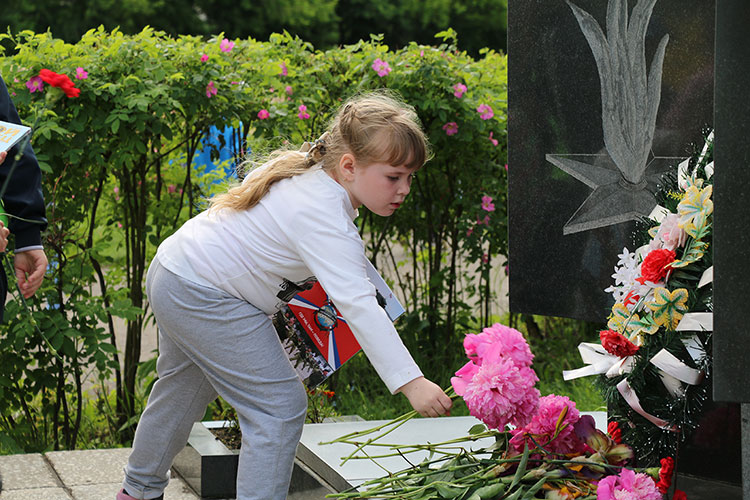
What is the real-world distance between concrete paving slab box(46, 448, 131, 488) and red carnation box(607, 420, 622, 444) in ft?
5.66

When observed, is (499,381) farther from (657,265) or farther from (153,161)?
(153,161)

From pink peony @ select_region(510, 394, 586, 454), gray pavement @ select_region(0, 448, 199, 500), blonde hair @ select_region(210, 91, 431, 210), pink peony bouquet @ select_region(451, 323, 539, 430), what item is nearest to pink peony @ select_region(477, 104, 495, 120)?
blonde hair @ select_region(210, 91, 431, 210)

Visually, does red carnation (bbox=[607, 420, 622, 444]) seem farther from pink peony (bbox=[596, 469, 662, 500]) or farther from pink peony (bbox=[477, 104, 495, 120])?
pink peony (bbox=[477, 104, 495, 120])

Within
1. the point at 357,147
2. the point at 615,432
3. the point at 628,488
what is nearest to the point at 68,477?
the point at 357,147

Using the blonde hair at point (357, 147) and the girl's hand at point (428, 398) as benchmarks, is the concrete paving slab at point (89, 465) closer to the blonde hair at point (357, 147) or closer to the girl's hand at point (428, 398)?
the blonde hair at point (357, 147)

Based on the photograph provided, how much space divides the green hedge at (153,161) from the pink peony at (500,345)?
5.47ft

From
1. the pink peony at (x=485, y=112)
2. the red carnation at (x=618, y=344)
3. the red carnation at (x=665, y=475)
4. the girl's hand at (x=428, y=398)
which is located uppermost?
the pink peony at (x=485, y=112)

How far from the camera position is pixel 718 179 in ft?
6.23

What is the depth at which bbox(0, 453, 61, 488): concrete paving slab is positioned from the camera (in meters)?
3.27

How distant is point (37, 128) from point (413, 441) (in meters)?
1.95

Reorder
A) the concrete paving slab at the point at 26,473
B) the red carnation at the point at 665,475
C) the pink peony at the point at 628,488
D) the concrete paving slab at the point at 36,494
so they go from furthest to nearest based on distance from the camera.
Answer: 1. the concrete paving slab at the point at 26,473
2. the concrete paving slab at the point at 36,494
3. the red carnation at the point at 665,475
4. the pink peony at the point at 628,488

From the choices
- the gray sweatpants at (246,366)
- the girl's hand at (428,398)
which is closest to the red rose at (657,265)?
the girl's hand at (428,398)

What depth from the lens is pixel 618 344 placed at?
229 cm

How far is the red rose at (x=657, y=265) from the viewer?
228cm
